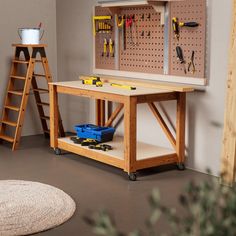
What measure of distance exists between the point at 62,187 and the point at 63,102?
2.44m

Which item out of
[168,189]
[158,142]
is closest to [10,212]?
[168,189]

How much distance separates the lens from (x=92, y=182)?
3857 mm

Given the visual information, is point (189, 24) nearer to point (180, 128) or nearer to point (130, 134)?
point (180, 128)

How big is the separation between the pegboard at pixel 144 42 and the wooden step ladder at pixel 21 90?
994 mm

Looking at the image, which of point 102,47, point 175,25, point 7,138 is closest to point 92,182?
point 175,25

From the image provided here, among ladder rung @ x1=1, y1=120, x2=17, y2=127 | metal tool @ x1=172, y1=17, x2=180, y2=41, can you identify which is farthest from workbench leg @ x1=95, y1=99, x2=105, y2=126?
metal tool @ x1=172, y1=17, x2=180, y2=41

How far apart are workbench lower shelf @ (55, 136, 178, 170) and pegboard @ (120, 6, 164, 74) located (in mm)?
753

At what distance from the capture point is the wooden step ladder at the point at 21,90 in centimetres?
504

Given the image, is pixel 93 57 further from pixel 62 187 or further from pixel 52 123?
pixel 62 187

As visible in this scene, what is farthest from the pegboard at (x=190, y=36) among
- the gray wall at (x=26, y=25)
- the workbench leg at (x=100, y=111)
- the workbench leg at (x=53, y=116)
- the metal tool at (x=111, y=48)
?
the gray wall at (x=26, y=25)

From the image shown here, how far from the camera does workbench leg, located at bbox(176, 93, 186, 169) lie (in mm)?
4105

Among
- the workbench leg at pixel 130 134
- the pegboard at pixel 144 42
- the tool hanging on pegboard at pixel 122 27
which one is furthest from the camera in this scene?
the tool hanging on pegboard at pixel 122 27

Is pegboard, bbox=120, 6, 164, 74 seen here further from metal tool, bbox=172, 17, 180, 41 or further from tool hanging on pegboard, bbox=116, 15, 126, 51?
metal tool, bbox=172, 17, 180, 41

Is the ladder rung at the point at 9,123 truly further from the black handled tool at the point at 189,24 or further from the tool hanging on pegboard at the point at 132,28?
the black handled tool at the point at 189,24
